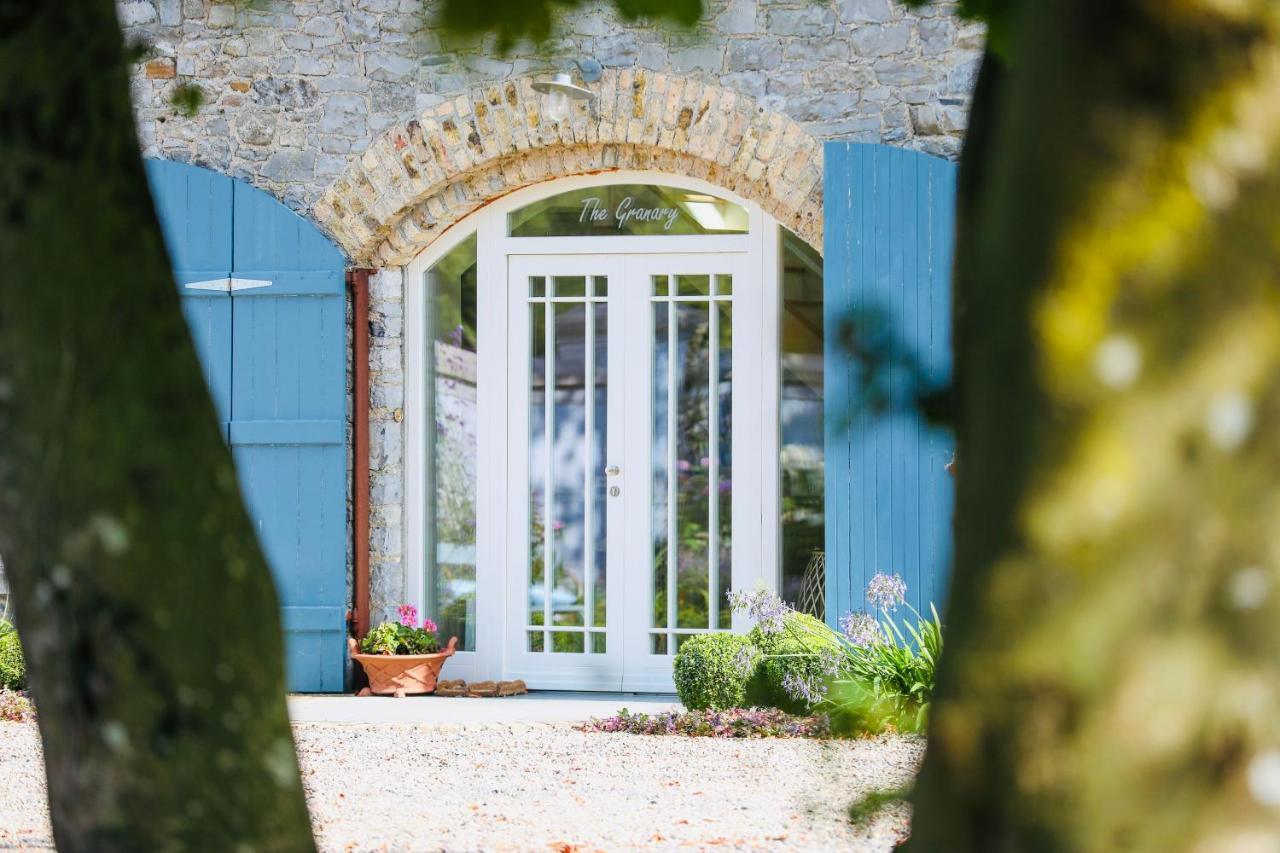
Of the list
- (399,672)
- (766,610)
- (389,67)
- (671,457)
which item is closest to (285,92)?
(389,67)

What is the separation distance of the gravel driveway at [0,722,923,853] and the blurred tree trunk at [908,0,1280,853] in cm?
246

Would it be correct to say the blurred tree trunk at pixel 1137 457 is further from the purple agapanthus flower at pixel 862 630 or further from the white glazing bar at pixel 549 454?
the white glazing bar at pixel 549 454

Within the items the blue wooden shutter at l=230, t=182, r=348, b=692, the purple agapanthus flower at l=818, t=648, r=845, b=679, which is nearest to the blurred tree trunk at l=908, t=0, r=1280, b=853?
the purple agapanthus flower at l=818, t=648, r=845, b=679

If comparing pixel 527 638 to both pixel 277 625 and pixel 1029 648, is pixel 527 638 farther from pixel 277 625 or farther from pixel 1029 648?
pixel 1029 648

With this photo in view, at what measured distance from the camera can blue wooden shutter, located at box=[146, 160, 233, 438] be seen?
24.5ft

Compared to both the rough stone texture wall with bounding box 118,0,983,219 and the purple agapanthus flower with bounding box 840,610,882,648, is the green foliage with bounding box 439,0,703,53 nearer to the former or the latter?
the purple agapanthus flower with bounding box 840,610,882,648

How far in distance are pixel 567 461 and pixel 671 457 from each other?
594mm

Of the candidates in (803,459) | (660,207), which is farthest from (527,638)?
(660,207)

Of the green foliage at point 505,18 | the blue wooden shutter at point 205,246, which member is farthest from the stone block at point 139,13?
the green foliage at point 505,18

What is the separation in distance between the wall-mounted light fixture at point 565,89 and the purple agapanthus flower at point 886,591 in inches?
111

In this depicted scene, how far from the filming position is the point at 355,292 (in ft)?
24.8

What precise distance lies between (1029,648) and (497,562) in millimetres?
7017

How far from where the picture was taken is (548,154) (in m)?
7.43

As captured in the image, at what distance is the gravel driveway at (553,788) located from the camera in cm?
397
